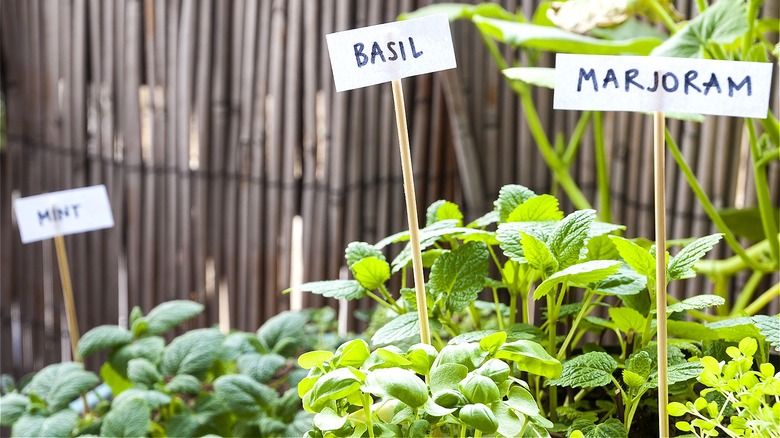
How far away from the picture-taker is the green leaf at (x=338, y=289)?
70 centimetres

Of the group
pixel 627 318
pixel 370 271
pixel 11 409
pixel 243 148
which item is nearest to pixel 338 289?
pixel 370 271

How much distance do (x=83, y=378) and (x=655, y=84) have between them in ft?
2.34

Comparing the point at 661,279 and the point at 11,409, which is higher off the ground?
the point at 661,279

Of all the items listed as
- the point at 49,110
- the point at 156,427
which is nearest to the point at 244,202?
the point at 49,110

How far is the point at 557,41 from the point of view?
1051 mm

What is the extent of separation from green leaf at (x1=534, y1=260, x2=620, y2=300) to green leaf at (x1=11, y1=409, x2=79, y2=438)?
55 cm

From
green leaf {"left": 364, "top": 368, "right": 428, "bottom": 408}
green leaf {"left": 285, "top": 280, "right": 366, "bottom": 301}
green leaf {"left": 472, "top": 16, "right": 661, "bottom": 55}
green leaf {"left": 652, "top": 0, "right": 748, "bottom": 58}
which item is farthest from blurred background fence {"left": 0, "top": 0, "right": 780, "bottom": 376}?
green leaf {"left": 364, "top": 368, "right": 428, "bottom": 408}

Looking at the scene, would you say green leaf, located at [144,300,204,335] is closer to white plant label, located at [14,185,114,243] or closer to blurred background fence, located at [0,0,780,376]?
white plant label, located at [14,185,114,243]

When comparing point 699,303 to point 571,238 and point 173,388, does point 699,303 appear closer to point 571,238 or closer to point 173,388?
point 571,238

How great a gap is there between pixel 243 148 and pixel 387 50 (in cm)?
98

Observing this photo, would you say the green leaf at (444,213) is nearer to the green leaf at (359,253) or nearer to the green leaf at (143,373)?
the green leaf at (359,253)

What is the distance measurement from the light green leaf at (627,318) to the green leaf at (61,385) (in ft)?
2.00

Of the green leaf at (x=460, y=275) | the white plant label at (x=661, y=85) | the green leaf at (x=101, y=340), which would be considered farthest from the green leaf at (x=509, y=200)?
the green leaf at (x=101, y=340)

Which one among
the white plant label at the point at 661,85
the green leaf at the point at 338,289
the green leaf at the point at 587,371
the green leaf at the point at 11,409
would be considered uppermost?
the white plant label at the point at 661,85
